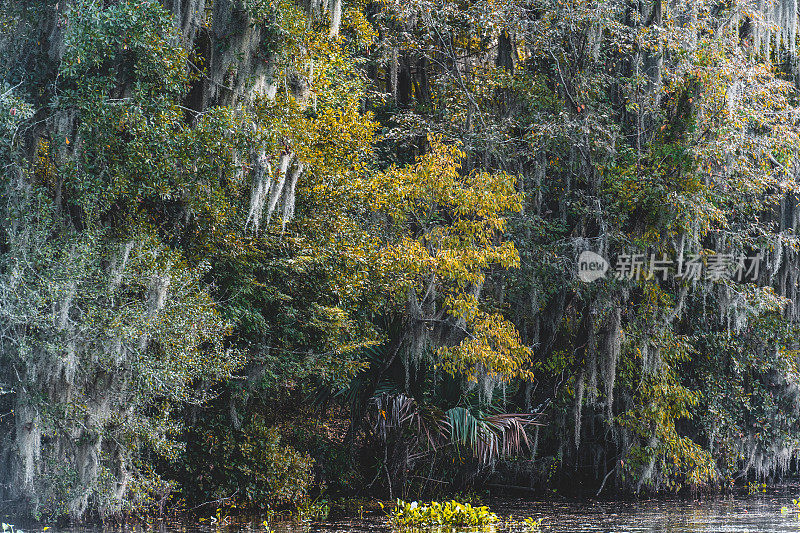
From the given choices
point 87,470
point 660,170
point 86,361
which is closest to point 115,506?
point 87,470

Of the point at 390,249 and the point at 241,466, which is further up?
the point at 390,249

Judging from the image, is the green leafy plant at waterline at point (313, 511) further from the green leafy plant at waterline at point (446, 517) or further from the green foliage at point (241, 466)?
the green leafy plant at waterline at point (446, 517)

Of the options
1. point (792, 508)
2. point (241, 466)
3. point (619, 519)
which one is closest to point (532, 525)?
point (619, 519)

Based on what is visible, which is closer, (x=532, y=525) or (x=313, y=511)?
(x=532, y=525)

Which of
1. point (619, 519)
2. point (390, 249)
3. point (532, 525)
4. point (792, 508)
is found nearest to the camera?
point (532, 525)

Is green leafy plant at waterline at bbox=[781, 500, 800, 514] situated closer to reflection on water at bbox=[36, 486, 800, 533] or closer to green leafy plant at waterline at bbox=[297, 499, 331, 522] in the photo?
reflection on water at bbox=[36, 486, 800, 533]

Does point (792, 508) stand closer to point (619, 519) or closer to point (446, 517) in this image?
point (619, 519)

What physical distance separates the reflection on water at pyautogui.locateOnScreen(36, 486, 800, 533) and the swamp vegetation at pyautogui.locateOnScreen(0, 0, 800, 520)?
2.33 ft

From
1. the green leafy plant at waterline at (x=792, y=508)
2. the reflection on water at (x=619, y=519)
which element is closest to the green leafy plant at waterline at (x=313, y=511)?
the reflection on water at (x=619, y=519)

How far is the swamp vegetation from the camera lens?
397 inches

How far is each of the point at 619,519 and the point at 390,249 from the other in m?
4.81

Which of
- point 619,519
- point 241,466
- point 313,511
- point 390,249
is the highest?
point 390,249

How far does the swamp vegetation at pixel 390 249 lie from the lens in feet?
33.1

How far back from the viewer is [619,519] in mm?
12711
